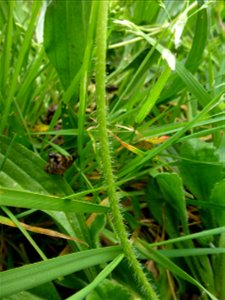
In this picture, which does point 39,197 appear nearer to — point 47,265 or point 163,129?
point 47,265

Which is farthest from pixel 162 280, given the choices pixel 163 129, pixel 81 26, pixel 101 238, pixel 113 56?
pixel 113 56

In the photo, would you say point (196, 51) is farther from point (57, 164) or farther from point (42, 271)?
point (42, 271)

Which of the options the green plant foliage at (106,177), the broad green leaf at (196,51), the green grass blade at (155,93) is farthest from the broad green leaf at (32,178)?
the broad green leaf at (196,51)

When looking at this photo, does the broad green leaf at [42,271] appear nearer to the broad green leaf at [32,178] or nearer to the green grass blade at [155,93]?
the broad green leaf at [32,178]

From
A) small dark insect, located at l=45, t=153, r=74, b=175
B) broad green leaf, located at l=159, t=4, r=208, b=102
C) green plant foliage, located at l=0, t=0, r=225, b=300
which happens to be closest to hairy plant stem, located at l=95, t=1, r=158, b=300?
green plant foliage, located at l=0, t=0, r=225, b=300

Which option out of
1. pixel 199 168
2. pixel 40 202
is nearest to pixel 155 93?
pixel 199 168

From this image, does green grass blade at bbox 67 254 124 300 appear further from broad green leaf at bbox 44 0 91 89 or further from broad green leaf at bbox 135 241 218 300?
broad green leaf at bbox 44 0 91 89
